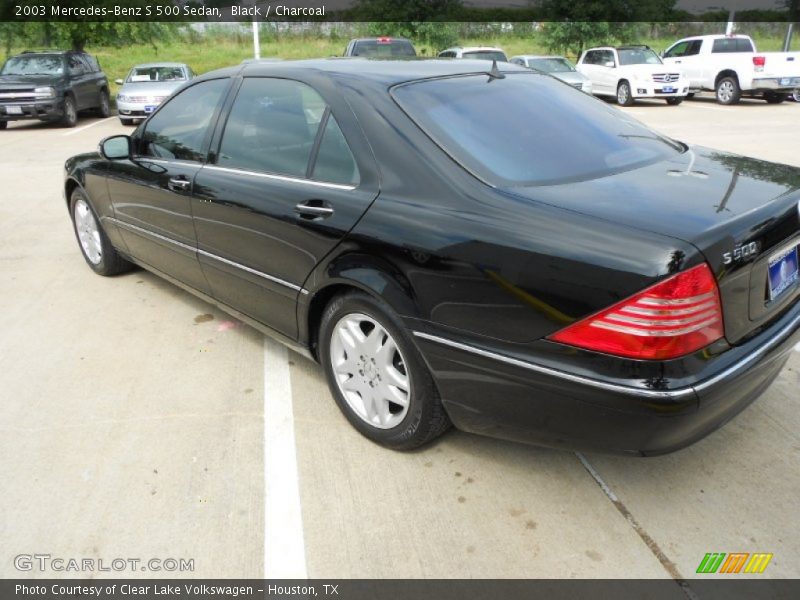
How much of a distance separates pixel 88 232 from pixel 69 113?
11.8 m

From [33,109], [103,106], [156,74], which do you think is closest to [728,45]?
[156,74]

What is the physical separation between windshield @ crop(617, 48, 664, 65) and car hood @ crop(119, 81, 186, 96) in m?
11.8

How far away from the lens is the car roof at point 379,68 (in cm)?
306

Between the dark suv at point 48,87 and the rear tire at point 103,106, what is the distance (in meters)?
0.06

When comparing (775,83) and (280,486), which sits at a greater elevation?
(775,83)

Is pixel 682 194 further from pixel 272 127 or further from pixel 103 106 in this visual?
pixel 103 106

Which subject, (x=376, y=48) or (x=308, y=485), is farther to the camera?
(x=376, y=48)

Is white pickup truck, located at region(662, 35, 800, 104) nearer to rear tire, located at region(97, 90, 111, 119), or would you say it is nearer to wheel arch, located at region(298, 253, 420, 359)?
rear tire, located at region(97, 90, 111, 119)

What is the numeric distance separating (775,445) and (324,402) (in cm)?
207

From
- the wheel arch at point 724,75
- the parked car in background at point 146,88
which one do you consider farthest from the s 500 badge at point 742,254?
the wheel arch at point 724,75

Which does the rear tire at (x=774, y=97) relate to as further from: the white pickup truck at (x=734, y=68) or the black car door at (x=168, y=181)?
the black car door at (x=168, y=181)

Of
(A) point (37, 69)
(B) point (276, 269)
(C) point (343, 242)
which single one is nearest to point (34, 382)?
(B) point (276, 269)

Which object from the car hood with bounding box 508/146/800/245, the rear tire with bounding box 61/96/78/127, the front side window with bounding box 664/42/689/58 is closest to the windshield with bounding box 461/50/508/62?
the front side window with bounding box 664/42/689/58

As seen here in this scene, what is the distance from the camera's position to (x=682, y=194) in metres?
2.42
